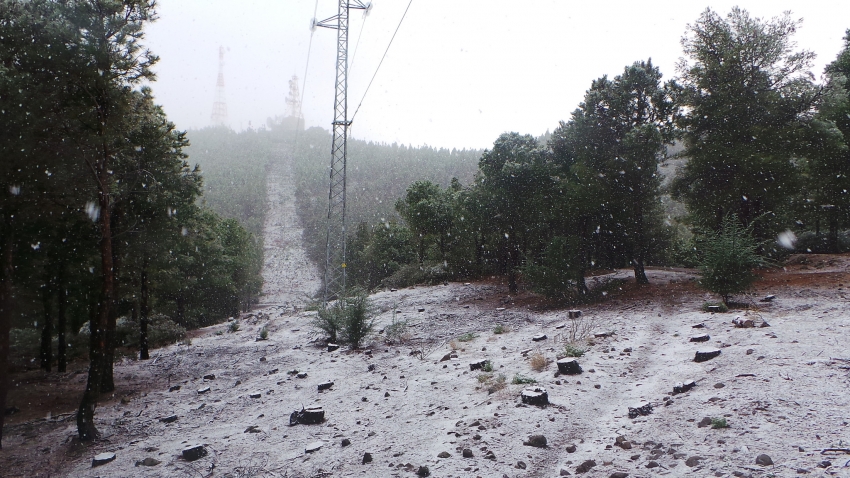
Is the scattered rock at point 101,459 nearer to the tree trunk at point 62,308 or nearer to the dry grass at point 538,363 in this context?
the dry grass at point 538,363

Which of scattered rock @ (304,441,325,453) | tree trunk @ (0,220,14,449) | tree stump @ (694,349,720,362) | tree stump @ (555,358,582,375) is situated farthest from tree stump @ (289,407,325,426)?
tree stump @ (694,349,720,362)

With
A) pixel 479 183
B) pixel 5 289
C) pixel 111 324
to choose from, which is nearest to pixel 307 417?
pixel 5 289

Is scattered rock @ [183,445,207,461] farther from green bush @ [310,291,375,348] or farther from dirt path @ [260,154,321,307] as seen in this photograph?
dirt path @ [260,154,321,307]

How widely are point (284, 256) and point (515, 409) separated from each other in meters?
84.5

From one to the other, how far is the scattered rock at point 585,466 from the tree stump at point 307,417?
5.31 meters

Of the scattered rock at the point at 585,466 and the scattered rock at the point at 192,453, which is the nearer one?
the scattered rock at the point at 585,466

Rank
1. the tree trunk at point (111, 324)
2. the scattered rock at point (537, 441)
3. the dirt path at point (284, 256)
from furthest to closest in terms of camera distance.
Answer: the dirt path at point (284, 256) < the tree trunk at point (111, 324) < the scattered rock at point (537, 441)

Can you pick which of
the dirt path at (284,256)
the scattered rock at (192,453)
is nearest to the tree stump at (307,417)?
the scattered rock at (192,453)

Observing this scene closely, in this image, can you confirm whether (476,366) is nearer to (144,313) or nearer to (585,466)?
(585,466)

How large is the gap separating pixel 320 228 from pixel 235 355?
7967 centimetres

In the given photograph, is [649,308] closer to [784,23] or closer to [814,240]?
[784,23]

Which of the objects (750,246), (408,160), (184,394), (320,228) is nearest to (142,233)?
(184,394)

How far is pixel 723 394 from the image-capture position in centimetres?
672

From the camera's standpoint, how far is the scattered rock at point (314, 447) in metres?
7.26
